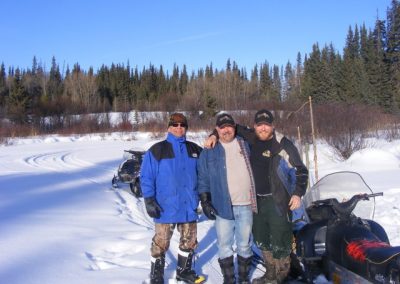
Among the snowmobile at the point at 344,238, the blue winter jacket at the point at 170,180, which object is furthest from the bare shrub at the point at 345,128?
the blue winter jacket at the point at 170,180

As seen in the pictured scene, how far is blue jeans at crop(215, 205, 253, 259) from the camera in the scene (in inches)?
159

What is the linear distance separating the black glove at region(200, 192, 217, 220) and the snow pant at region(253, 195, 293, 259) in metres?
0.45

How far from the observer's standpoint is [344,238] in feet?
11.2

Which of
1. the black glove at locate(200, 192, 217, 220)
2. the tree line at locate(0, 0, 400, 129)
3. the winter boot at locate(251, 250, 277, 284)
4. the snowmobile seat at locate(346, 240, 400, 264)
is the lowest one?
the winter boot at locate(251, 250, 277, 284)

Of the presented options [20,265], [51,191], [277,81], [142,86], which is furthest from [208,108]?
[277,81]

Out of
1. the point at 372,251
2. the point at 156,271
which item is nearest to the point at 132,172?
the point at 156,271

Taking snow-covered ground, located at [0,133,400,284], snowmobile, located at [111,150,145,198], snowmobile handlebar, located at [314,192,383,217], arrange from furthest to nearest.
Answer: snowmobile, located at [111,150,145,198] < snow-covered ground, located at [0,133,400,284] < snowmobile handlebar, located at [314,192,383,217]

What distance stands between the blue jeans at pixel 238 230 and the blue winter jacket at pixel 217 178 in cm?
7

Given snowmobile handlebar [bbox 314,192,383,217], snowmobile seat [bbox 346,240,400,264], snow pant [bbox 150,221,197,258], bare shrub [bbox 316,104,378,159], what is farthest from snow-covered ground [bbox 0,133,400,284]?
bare shrub [bbox 316,104,378,159]

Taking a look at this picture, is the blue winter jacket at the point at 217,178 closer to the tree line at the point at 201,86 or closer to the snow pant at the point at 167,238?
the snow pant at the point at 167,238

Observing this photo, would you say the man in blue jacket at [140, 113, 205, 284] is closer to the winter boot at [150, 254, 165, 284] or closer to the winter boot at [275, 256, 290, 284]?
the winter boot at [150, 254, 165, 284]

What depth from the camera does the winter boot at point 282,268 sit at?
408cm

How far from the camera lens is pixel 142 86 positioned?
66.4m

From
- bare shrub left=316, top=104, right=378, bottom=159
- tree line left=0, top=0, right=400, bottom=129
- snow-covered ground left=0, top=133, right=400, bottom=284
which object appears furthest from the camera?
tree line left=0, top=0, right=400, bottom=129
